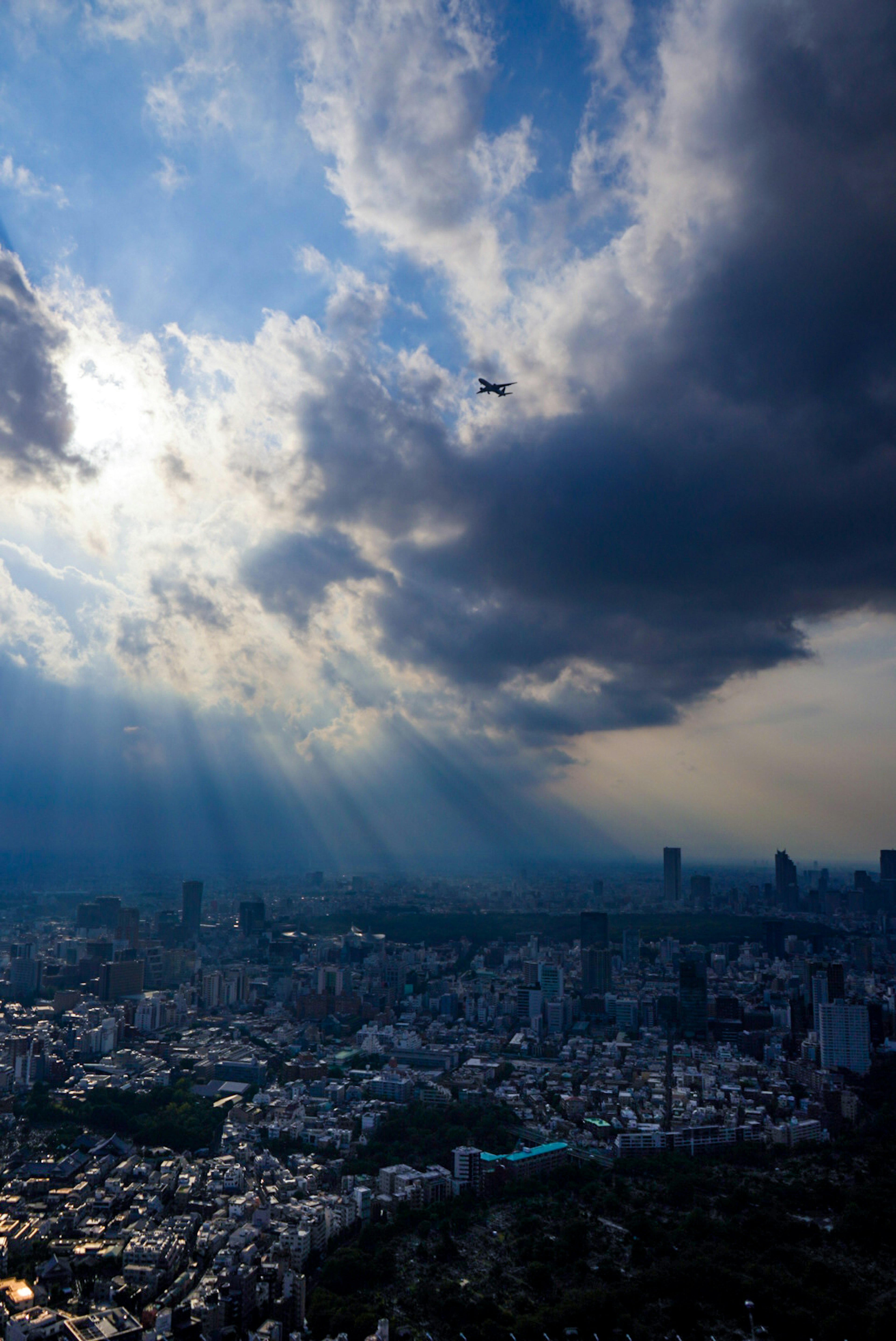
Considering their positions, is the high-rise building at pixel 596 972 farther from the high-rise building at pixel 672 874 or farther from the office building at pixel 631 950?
the high-rise building at pixel 672 874

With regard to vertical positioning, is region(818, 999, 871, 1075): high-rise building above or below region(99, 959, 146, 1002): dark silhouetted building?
above

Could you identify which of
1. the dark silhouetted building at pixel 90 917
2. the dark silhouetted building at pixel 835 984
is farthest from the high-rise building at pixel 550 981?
the dark silhouetted building at pixel 90 917

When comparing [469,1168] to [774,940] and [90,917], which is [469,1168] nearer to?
[774,940]

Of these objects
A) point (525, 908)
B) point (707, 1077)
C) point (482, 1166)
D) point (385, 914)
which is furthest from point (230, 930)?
point (482, 1166)

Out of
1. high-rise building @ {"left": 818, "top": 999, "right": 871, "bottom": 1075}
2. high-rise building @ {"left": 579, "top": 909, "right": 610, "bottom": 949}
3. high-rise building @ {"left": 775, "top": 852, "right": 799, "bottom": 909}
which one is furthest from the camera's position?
high-rise building @ {"left": 775, "top": 852, "right": 799, "bottom": 909}

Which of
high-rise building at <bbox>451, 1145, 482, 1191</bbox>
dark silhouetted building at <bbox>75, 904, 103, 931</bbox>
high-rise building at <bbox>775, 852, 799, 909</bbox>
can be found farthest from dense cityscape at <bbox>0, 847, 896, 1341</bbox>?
high-rise building at <bbox>775, 852, 799, 909</bbox>

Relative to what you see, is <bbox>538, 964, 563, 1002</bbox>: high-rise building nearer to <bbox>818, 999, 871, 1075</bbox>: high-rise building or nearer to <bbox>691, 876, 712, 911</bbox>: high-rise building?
<bbox>818, 999, 871, 1075</bbox>: high-rise building

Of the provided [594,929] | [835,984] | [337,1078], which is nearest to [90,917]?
[594,929]
